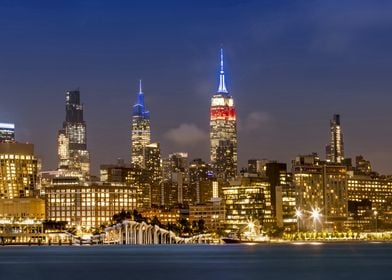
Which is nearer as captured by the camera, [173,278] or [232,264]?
[173,278]

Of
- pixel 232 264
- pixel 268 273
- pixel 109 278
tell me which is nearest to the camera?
pixel 109 278

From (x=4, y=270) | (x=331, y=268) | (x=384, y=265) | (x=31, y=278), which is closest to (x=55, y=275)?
(x=31, y=278)

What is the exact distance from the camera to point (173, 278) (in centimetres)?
13162

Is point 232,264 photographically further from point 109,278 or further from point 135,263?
point 109,278

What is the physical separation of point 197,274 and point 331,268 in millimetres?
22098

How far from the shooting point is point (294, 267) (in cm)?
15438

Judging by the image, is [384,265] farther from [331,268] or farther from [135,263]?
[135,263]

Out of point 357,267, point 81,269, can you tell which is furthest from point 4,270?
point 357,267

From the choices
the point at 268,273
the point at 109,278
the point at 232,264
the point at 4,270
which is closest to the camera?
the point at 109,278

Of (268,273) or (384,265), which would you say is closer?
(268,273)

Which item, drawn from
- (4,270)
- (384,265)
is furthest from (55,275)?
A: (384,265)

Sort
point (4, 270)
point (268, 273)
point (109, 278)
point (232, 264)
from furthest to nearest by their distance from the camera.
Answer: point (232, 264) → point (4, 270) → point (268, 273) → point (109, 278)

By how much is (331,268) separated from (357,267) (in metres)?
4.99

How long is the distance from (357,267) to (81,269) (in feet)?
129
